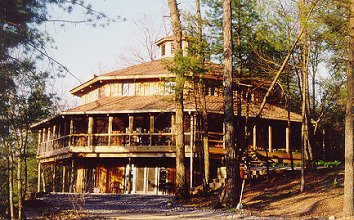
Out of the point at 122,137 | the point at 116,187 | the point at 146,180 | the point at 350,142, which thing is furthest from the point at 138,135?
the point at 350,142

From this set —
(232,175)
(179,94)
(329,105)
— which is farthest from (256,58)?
(329,105)

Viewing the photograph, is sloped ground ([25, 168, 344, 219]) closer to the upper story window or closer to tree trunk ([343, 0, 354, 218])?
tree trunk ([343, 0, 354, 218])

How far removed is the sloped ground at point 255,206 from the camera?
1183 cm

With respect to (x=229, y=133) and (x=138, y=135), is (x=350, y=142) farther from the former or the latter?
(x=138, y=135)

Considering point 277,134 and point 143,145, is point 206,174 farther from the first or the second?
point 277,134

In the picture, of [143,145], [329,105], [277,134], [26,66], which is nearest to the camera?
[26,66]

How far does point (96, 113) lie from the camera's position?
2605cm

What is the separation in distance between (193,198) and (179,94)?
4485mm

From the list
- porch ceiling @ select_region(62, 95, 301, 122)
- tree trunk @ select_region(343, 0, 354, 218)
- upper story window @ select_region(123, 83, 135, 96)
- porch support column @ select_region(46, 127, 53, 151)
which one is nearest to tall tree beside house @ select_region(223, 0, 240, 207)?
tree trunk @ select_region(343, 0, 354, 218)

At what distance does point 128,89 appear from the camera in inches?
1187

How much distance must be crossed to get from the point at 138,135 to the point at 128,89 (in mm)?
5511

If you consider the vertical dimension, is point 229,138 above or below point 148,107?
below

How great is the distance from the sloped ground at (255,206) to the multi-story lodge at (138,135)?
540 cm

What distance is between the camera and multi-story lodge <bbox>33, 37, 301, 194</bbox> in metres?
25.3
